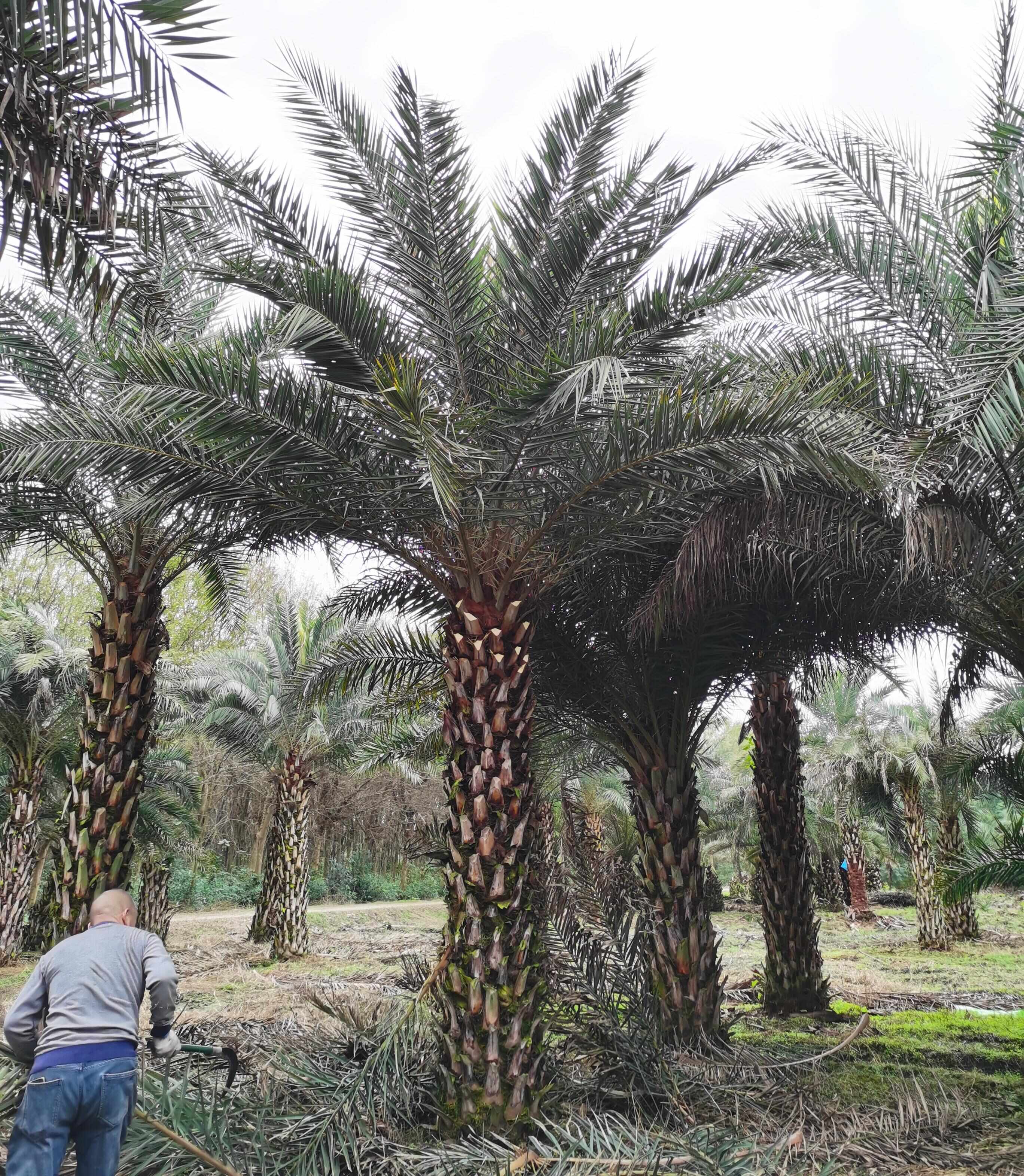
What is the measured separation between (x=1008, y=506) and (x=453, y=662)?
4.02 meters

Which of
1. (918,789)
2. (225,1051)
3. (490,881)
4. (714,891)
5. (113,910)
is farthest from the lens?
(714,891)

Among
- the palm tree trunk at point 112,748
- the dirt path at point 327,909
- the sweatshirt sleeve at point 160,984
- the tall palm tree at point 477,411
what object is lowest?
the dirt path at point 327,909

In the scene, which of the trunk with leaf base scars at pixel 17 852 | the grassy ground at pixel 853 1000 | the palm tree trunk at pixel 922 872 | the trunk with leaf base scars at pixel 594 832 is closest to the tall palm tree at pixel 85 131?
the grassy ground at pixel 853 1000

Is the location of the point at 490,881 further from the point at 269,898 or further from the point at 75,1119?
the point at 269,898

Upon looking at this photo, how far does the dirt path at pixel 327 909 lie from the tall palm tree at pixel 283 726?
24.7 ft

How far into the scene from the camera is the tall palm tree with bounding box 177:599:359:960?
17.1 metres

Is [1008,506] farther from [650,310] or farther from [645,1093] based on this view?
[645,1093]

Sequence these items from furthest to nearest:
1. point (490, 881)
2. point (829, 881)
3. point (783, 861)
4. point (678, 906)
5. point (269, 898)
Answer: point (829, 881) → point (269, 898) → point (783, 861) → point (678, 906) → point (490, 881)

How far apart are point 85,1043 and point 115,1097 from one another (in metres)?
0.27

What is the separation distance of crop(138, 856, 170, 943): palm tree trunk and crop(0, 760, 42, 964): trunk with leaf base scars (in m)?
1.96

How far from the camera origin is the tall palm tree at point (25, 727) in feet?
47.5

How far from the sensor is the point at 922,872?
809 inches

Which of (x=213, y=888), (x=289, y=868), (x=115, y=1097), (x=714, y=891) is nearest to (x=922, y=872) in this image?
(x=714, y=891)

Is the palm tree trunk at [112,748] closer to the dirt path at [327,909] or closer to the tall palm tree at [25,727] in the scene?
the tall palm tree at [25,727]
